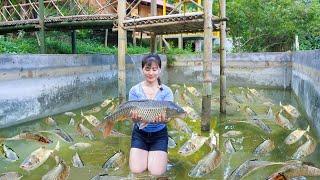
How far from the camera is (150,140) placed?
19.4ft

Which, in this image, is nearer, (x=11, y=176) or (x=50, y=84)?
(x=11, y=176)

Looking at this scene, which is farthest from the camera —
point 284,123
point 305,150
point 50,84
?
point 50,84

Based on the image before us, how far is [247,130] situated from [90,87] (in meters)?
6.29

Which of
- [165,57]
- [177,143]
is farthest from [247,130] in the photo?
[165,57]

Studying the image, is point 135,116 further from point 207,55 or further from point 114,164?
point 207,55

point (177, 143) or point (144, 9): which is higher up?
point (144, 9)

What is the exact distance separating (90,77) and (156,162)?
9.10 metres

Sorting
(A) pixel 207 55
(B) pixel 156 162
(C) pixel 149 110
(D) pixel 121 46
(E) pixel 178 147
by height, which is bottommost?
(E) pixel 178 147

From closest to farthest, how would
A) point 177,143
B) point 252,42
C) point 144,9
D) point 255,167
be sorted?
point 255,167 < point 177,143 < point 252,42 < point 144,9

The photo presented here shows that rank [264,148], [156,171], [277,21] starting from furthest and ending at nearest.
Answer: [277,21], [264,148], [156,171]

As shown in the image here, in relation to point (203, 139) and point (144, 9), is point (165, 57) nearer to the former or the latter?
point (144, 9)

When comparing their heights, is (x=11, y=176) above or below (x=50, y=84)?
below

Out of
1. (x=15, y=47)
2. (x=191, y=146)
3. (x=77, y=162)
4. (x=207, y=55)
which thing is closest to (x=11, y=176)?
(x=77, y=162)

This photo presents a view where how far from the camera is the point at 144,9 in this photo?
28828 millimetres
